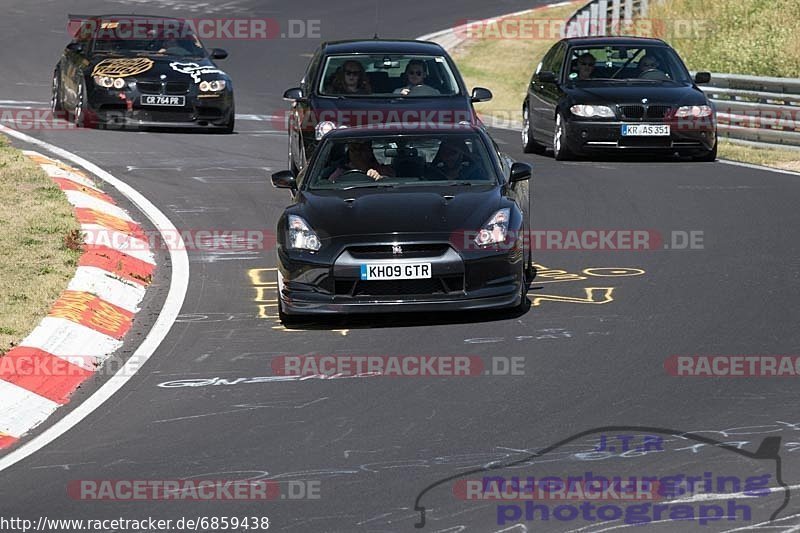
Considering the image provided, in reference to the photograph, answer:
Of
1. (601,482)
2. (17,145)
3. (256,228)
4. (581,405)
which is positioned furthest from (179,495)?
(17,145)

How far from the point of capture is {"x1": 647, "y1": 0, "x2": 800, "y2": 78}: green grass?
29875mm

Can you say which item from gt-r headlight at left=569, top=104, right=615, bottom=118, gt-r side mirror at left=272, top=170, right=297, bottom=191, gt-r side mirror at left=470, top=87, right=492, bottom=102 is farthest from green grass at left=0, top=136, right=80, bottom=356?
gt-r headlight at left=569, top=104, right=615, bottom=118

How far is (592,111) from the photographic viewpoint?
2081 centimetres

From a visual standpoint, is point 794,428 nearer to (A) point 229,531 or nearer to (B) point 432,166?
(A) point 229,531

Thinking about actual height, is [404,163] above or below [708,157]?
above

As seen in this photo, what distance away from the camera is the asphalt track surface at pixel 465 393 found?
23.7 feet

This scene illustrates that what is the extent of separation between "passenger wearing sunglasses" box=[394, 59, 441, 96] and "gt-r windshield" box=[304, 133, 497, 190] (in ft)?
16.7

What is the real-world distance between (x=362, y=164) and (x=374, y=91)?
5.64 metres

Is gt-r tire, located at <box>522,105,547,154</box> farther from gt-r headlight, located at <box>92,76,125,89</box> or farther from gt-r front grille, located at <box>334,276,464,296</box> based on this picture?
gt-r front grille, located at <box>334,276,464,296</box>

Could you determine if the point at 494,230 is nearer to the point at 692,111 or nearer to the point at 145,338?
the point at 145,338

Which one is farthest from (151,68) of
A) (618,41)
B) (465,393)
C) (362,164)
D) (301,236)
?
(465,393)

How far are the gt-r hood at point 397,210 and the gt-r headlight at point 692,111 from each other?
924 centimetres

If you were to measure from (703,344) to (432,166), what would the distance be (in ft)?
9.44

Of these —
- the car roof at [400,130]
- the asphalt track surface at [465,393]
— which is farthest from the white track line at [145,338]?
the car roof at [400,130]
